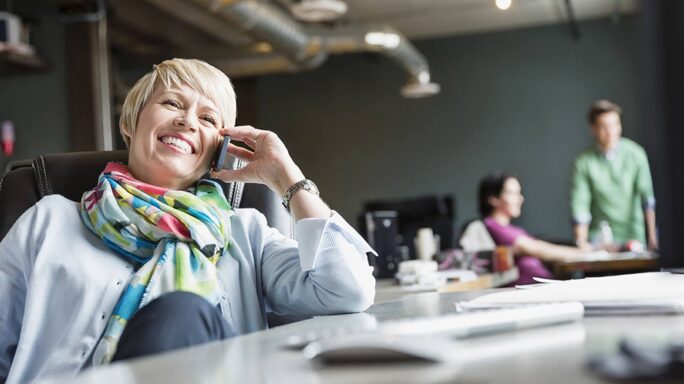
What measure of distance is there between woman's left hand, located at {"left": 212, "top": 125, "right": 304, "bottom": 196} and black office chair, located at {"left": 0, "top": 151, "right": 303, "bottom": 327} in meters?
0.11

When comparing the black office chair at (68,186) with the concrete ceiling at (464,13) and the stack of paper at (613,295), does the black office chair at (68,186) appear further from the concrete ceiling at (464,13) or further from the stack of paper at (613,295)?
the concrete ceiling at (464,13)

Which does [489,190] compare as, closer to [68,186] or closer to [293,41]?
[293,41]

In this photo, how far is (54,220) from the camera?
5.23ft

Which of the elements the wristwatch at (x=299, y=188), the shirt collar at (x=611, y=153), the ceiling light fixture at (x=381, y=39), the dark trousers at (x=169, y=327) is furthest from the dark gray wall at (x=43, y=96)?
the dark trousers at (x=169, y=327)

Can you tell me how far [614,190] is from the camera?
19.0 ft

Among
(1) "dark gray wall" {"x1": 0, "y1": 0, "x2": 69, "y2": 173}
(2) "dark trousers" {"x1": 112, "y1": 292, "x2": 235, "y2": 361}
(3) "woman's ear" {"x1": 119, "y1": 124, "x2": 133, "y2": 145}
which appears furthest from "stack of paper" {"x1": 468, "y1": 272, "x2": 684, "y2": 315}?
Result: (1) "dark gray wall" {"x1": 0, "y1": 0, "x2": 69, "y2": 173}

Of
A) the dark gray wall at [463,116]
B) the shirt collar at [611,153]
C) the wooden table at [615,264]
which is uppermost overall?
the dark gray wall at [463,116]

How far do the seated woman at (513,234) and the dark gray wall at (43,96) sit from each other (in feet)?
12.7

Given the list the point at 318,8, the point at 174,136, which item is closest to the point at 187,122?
the point at 174,136

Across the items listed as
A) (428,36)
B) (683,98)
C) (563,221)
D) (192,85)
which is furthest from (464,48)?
(683,98)

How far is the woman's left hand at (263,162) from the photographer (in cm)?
162

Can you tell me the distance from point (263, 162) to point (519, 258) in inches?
126

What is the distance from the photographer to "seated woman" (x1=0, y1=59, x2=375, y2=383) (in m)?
1.45

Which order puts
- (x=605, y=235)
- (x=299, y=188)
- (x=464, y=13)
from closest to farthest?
(x=299, y=188) → (x=605, y=235) → (x=464, y=13)
